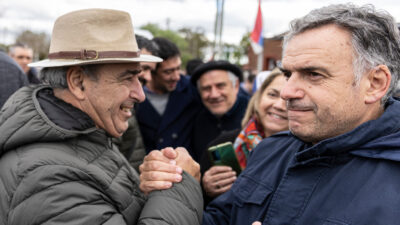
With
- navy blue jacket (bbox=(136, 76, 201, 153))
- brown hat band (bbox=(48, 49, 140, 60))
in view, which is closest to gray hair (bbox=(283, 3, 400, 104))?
brown hat band (bbox=(48, 49, 140, 60))

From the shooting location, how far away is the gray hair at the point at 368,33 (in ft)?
5.07

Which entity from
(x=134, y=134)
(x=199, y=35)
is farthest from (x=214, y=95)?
(x=199, y=35)

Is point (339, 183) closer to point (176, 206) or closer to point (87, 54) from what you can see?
point (176, 206)

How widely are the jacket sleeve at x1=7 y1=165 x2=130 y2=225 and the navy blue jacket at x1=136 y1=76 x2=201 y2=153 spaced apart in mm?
2348

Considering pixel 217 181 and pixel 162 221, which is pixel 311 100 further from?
pixel 217 181

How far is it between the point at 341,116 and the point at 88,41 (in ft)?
4.48

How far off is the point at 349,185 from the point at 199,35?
53.2 m

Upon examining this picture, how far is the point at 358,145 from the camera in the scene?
1.51 meters

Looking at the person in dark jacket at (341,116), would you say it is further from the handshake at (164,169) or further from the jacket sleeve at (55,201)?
the jacket sleeve at (55,201)

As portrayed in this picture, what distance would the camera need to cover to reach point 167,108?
3975 mm

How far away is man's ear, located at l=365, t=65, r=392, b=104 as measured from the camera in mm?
1578

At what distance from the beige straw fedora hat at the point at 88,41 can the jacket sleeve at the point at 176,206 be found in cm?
75

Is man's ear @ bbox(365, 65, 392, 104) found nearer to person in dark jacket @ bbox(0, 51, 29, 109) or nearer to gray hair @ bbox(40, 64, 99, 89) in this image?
gray hair @ bbox(40, 64, 99, 89)

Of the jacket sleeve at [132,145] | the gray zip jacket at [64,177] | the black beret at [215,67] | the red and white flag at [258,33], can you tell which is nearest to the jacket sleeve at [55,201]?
the gray zip jacket at [64,177]
